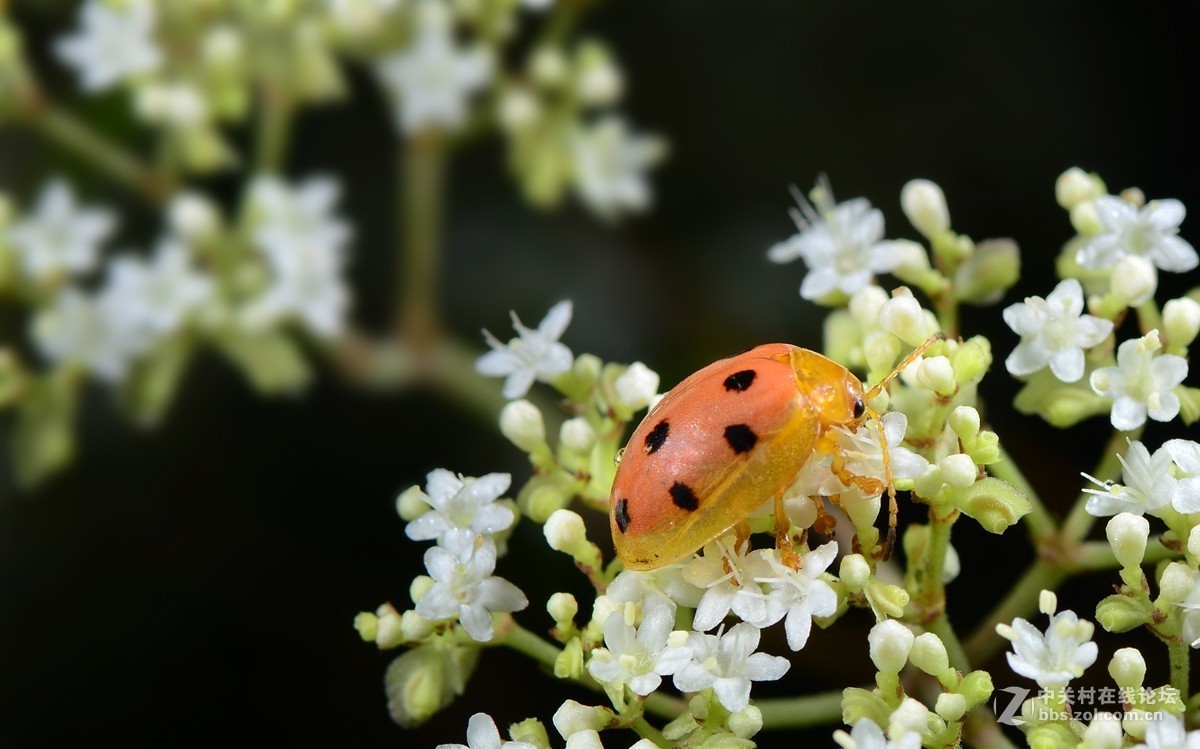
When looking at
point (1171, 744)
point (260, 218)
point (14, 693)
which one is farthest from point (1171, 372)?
point (14, 693)

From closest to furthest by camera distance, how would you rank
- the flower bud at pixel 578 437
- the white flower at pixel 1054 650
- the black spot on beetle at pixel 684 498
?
the white flower at pixel 1054 650 < the black spot on beetle at pixel 684 498 < the flower bud at pixel 578 437

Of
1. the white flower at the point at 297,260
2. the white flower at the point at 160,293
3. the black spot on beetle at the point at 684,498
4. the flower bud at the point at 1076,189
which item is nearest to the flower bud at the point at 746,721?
the black spot on beetle at the point at 684,498

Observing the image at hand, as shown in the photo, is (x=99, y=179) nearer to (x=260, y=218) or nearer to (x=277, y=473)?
(x=260, y=218)

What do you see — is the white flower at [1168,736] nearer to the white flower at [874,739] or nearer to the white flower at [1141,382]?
the white flower at [874,739]

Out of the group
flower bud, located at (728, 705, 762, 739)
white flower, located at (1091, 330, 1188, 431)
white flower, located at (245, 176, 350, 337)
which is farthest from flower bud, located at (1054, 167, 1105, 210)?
white flower, located at (245, 176, 350, 337)

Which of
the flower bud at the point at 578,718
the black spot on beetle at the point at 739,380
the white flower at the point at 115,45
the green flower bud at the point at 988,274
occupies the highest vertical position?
the white flower at the point at 115,45

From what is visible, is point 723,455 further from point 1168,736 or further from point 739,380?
point 1168,736
